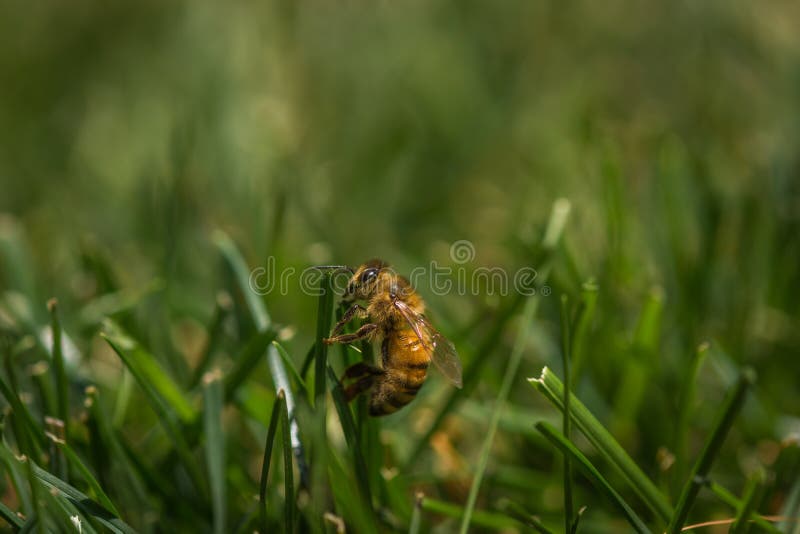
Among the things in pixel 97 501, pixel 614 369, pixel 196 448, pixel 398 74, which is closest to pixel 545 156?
pixel 398 74

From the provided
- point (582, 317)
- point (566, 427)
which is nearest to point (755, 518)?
point (566, 427)

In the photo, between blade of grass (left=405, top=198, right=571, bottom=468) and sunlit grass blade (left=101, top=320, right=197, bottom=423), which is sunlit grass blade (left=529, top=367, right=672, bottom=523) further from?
sunlit grass blade (left=101, top=320, right=197, bottom=423)

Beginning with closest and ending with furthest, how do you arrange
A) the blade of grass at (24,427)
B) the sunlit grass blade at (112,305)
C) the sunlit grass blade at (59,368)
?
the blade of grass at (24,427) → the sunlit grass blade at (59,368) → the sunlit grass blade at (112,305)

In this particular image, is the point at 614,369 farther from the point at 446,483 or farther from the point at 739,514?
the point at 739,514

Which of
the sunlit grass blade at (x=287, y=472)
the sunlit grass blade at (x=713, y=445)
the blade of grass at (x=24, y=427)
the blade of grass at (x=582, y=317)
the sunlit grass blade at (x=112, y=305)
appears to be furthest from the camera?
the sunlit grass blade at (x=112, y=305)

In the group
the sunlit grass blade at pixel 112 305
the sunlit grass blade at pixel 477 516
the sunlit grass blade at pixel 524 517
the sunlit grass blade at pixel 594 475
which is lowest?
the sunlit grass blade at pixel 477 516

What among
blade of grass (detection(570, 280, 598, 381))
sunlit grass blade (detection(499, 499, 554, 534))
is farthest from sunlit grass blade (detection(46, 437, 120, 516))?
blade of grass (detection(570, 280, 598, 381))

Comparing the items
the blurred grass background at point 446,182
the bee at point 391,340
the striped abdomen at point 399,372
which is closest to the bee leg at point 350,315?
the bee at point 391,340

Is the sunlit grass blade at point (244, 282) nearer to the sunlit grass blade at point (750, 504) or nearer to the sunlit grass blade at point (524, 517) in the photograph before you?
the sunlit grass blade at point (524, 517)
